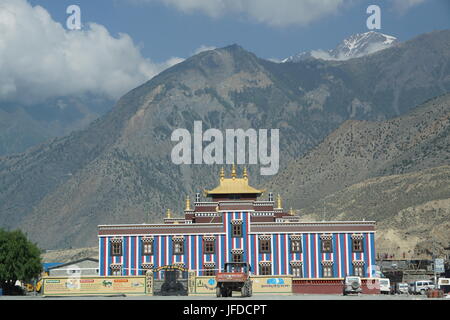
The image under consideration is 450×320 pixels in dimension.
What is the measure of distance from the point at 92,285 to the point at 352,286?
22112mm

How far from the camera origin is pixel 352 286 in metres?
70.4

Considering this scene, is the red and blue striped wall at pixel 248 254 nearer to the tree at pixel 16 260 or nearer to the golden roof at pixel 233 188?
the golden roof at pixel 233 188

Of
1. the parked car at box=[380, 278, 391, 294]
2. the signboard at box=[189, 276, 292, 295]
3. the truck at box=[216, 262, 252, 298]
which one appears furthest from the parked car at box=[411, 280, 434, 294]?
the truck at box=[216, 262, 252, 298]

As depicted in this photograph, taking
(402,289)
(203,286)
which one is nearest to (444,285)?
(402,289)

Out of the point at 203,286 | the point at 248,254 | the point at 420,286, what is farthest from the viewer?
the point at 248,254

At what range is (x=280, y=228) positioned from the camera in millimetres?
90875

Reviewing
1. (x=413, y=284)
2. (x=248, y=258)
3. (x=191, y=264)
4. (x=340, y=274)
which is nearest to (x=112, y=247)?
(x=191, y=264)

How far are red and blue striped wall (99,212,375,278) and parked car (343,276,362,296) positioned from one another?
17.4 m

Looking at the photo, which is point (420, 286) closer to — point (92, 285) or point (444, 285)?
point (444, 285)

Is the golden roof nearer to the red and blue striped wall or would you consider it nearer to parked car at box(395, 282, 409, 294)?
the red and blue striped wall

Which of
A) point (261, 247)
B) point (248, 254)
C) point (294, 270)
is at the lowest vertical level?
point (294, 270)

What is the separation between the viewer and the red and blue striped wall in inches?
3558
